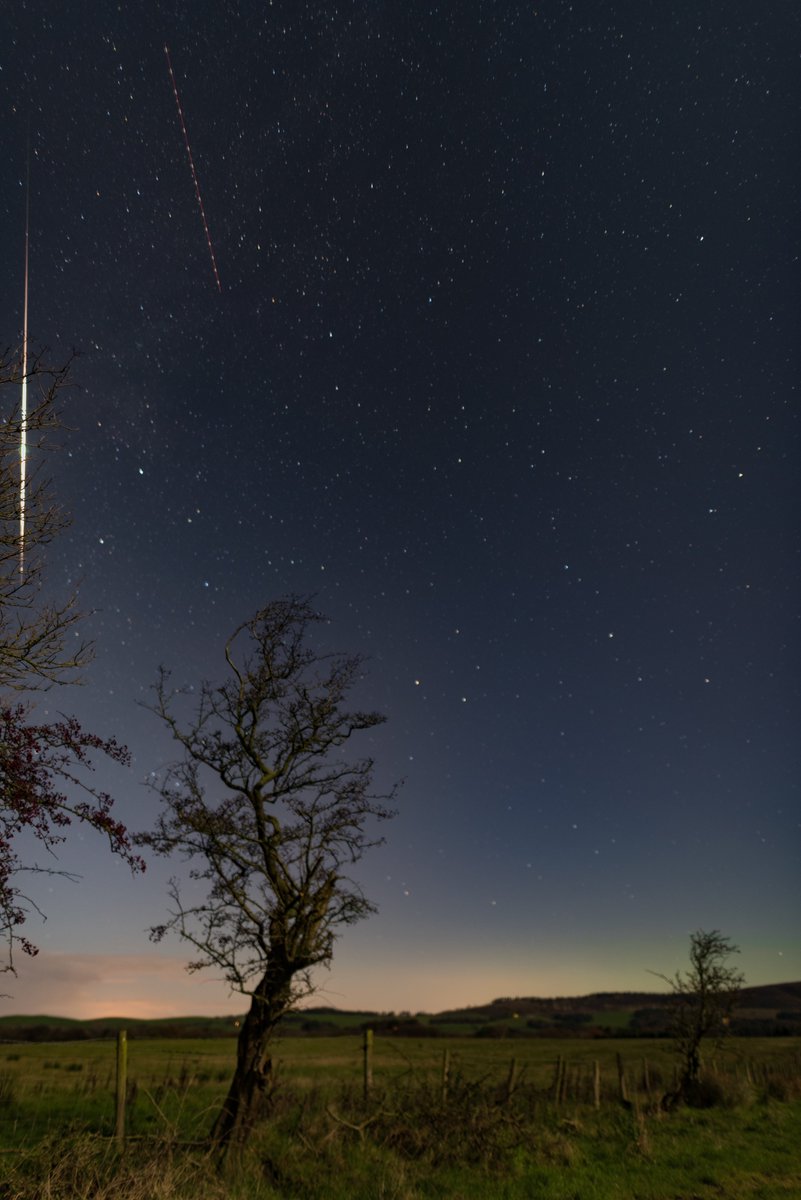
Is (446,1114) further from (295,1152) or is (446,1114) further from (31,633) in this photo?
(31,633)

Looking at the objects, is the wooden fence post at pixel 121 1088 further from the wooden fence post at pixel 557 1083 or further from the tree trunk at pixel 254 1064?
the wooden fence post at pixel 557 1083

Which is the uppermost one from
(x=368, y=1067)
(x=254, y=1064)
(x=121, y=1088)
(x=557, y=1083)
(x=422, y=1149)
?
(x=254, y=1064)

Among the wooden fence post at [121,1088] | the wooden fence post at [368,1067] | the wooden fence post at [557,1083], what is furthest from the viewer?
the wooden fence post at [557,1083]

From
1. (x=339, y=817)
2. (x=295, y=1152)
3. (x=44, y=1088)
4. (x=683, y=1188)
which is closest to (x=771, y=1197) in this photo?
(x=683, y=1188)

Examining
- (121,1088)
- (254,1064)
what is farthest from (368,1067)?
(121,1088)

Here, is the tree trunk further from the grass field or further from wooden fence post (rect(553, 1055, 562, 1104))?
wooden fence post (rect(553, 1055, 562, 1104))

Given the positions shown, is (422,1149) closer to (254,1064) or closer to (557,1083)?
(254,1064)

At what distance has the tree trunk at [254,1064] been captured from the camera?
1286cm

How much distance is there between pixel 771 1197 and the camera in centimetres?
1134

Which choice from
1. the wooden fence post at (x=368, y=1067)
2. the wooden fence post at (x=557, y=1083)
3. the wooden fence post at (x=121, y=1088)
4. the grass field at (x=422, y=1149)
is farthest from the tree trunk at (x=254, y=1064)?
the wooden fence post at (x=557, y=1083)

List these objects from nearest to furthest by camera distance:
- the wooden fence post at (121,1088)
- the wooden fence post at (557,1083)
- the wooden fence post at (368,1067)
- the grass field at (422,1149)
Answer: the grass field at (422,1149) → the wooden fence post at (121,1088) → the wooden fence post at (368,1067) → the wooden fence post at (557,1083)

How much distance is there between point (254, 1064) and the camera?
1341 centimetres

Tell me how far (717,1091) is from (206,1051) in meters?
37.2

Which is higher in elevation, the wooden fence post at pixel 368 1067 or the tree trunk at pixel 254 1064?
the tree trunk at pixel 254 1064
